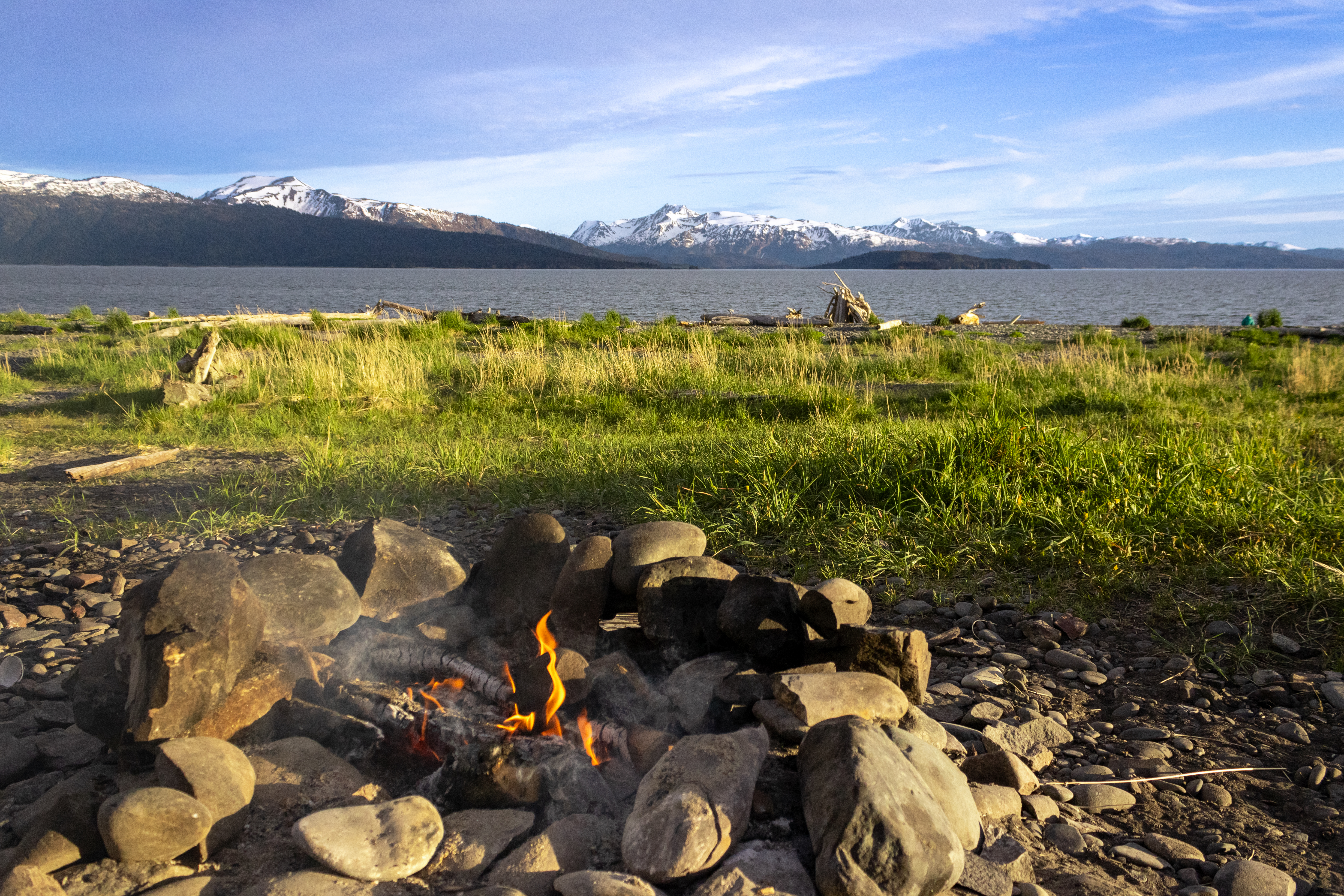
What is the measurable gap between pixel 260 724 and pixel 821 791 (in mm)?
1708

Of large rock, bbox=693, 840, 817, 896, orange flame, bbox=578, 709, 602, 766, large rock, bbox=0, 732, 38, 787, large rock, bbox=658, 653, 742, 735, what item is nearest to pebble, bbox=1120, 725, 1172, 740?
large rock, bbox=658, 653, 742, 735

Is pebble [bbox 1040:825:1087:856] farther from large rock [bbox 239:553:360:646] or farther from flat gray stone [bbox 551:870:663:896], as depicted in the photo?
large rock [bbox 239:553:360:646]

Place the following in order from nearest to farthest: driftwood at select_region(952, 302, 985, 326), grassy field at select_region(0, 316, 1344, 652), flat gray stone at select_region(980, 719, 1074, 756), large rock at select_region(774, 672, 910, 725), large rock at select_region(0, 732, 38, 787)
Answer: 1. large rock at select_region(0, 732, 38, 787)
2. large rock at select_region(774, 672, 910, 725)
3. flat gray stone at select_region(980, 719, 1074, 756)
4. grassy field at select_region(0, 316, 1344, 652)
5. driftwood at select_region(952, 302, 985, 326)

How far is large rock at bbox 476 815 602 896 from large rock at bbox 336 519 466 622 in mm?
1343

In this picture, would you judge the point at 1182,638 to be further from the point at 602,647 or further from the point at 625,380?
the point at 625,380

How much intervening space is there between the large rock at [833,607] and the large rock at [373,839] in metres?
1.54

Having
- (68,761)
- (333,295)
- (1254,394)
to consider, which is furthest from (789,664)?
(333,295)

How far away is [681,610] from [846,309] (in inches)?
872

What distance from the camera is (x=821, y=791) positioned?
2.04 meters

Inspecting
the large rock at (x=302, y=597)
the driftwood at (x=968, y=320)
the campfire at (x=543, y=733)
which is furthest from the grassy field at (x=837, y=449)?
the driftwood at (x=968, y=320)

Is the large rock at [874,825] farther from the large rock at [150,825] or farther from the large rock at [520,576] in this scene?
the large rock at [150,825]

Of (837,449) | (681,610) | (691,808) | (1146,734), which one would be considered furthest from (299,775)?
(837,449)

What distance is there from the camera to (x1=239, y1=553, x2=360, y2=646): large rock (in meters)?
2.72

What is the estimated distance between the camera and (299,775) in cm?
220
